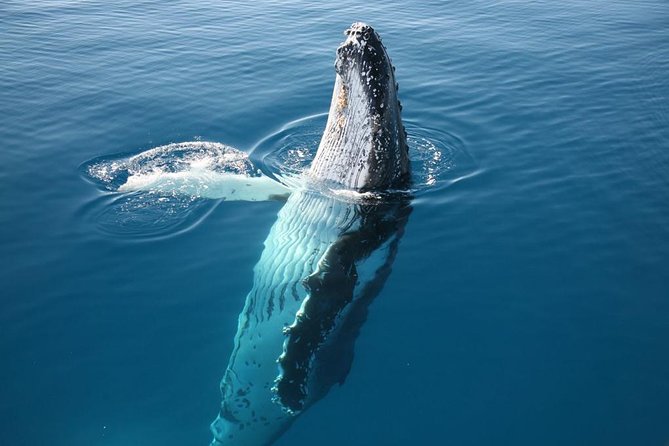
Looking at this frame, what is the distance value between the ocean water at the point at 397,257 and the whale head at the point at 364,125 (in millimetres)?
1316

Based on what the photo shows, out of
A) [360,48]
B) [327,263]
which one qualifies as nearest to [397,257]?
[327,263]

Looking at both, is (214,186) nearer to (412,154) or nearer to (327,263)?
(327,263)

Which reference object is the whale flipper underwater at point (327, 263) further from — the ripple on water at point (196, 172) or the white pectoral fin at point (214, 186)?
the ripple on water at point (196, 172)

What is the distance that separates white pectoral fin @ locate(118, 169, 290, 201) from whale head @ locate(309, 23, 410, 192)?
107cm

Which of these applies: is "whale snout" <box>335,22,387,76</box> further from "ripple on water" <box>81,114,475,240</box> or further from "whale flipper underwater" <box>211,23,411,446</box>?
"ripple on water" <box>81,114,475,240</box>

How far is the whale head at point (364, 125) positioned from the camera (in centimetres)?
1108

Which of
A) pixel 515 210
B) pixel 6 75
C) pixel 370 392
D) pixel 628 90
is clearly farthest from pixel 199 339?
pixel 628 90

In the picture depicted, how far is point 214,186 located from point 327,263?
3725 millimetres

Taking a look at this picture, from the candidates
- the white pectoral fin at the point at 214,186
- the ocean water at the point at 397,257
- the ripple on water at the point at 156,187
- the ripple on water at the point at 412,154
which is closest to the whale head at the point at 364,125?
the white pectoral fin at the point at 214,186

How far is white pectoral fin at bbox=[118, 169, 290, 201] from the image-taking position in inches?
516

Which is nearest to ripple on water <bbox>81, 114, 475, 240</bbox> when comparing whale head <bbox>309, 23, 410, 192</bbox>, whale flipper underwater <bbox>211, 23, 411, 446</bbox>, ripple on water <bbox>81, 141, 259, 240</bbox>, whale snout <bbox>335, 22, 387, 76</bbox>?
ripple on water <bbox>81, 141, 259, 240</bbox>

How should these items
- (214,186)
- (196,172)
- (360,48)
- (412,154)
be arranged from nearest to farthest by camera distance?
1. (360,48)
2. (214,186)
3. (196,172)
4. (412,154)

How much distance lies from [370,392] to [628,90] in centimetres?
1508

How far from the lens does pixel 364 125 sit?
38.3 feet
